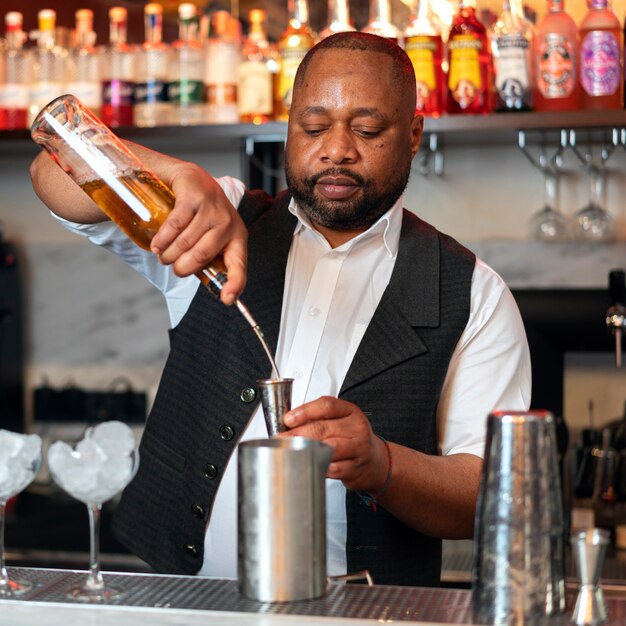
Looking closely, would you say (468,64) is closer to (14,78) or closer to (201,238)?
(14,78)

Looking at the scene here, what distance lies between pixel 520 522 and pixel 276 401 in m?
0.28

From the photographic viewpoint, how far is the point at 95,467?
1.06m

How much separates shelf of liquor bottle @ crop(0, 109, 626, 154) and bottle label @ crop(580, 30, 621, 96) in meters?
0.06

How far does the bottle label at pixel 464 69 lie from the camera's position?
7.79ft

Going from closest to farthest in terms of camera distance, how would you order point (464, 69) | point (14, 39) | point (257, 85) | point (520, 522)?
point (520, 522) → point (464, 69) → point (257, 85) → point (14, 39)

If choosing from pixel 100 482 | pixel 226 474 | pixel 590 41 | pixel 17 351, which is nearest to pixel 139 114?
pixel 17 351

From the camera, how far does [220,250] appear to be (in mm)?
1228

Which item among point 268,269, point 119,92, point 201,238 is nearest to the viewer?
point 201,238

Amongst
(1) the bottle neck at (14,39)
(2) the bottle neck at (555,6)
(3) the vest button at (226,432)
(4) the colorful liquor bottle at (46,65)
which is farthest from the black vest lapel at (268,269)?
(1) the bottle neck at (14,39)

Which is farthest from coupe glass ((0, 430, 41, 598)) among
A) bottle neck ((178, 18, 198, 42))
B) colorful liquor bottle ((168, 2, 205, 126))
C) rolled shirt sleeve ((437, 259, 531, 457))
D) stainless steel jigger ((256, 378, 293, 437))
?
bottle neck ((178, 18, 198, 42))

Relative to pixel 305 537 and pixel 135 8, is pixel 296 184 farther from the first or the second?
pixel 135 8

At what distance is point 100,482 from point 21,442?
11cm

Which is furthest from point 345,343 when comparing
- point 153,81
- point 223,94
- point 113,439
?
point 153,81

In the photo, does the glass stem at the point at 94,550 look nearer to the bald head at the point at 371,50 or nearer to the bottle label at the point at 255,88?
the bald head at the point at 371,50
